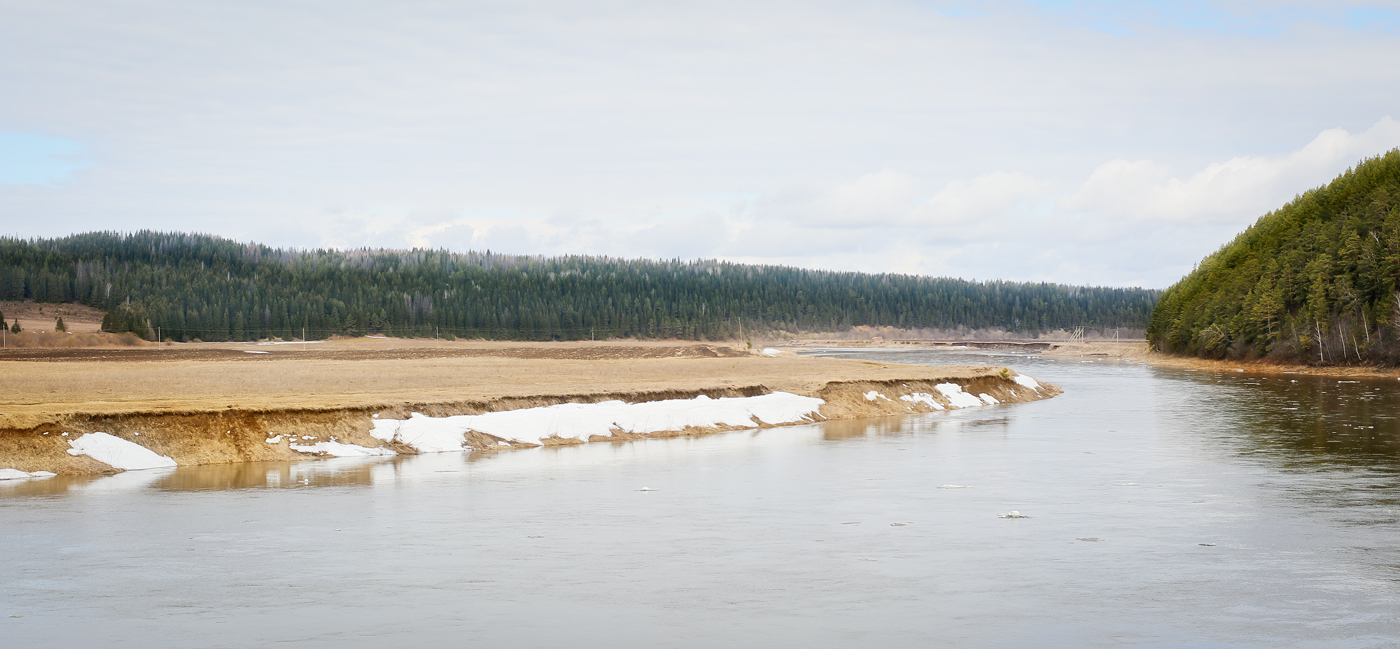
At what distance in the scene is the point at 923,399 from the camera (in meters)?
49.9

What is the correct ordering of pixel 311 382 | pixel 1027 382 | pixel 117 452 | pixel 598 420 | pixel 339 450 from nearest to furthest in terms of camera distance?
pixel 117 452 → pixel 339 450 → pixel 598 420 → pixel 311 382 → pixel 1027 382

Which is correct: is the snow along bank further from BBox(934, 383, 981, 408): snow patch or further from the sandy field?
BBox(934, 383, 981, 408): snow patch

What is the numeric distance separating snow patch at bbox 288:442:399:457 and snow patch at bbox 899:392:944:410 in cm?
2676

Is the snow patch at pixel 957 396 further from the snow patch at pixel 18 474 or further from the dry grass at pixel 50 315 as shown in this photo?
the dry grass at pixel 50 315

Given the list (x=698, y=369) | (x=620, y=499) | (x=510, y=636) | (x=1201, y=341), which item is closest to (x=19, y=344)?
(x=698, y=369)

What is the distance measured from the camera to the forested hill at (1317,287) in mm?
87750

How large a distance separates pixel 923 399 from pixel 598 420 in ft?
65.1

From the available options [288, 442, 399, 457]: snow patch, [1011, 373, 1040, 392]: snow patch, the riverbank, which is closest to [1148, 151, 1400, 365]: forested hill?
[1011, 373, 1040, 392]: snow patch

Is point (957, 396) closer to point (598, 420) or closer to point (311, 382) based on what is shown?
point (598, 420)

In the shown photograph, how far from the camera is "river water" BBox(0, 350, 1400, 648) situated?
11773mm

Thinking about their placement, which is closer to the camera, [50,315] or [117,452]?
[117,452]

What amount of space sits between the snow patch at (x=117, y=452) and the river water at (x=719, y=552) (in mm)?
1005

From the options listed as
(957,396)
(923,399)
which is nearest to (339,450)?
(923,399)

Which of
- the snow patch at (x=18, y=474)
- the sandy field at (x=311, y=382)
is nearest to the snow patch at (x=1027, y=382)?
the sandy field at (x=311, y=382)
